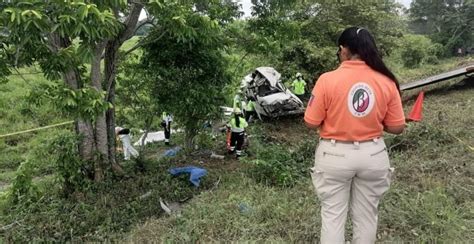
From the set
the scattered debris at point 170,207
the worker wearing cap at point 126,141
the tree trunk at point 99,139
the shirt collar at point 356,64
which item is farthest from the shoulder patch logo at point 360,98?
the worker wearing cap at point 126,141

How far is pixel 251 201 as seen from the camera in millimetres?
5184

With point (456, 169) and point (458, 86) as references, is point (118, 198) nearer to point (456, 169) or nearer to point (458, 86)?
point (456, 169)

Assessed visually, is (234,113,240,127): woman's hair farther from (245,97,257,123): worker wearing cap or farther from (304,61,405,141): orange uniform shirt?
(304,61,405,141): orange uniform shirt

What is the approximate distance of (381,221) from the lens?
13.1 feet

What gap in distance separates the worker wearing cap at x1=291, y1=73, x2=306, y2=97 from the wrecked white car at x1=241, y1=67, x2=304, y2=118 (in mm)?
697

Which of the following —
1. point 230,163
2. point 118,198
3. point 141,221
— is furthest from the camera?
point 230,163

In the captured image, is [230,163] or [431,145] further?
[230,163]

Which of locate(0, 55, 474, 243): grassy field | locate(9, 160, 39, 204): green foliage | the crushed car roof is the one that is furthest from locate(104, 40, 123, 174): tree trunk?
the crushed car roof

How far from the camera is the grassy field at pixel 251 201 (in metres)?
4.01

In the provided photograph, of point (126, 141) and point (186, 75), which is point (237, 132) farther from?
point (126, 141)

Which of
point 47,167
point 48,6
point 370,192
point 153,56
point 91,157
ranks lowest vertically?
point 47,167

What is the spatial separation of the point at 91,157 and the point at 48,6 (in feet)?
11.4

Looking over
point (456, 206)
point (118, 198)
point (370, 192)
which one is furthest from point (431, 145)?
point (118, 198)

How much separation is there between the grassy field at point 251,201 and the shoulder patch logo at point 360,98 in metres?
1.47
